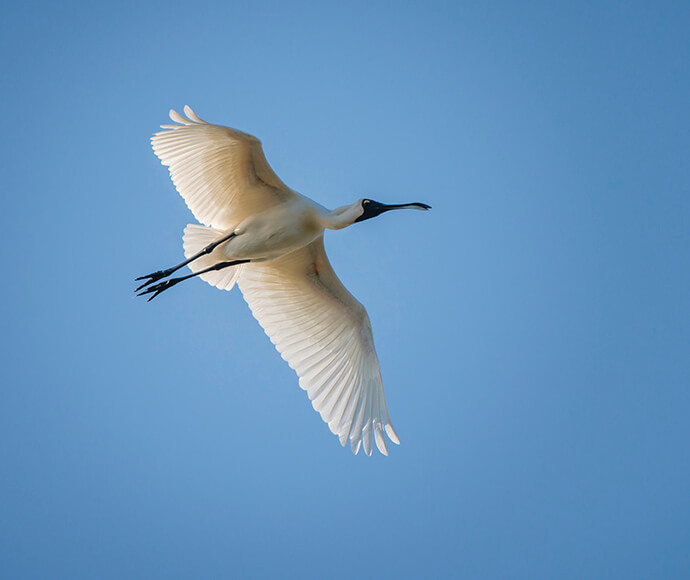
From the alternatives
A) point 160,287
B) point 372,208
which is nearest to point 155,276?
point 160,287

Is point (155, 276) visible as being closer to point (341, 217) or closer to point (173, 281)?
point (173, 281)

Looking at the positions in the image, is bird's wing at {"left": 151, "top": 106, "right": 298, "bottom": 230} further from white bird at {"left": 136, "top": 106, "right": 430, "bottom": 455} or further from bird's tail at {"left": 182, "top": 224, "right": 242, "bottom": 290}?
bird's tail at {"left": 182, "top": 224, "right": 242, "bottom": 290}

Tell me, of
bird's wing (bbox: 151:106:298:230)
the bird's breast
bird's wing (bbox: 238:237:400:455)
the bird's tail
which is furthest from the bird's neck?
the bird's tail

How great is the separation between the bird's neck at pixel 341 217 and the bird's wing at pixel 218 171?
51 cm

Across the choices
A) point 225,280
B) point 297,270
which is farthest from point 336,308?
point 225,280

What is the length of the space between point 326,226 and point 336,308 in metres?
1.35

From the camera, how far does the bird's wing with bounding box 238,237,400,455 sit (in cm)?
1041

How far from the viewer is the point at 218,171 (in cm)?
973

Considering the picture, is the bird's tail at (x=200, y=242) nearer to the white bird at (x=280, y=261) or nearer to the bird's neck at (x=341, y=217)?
the white bird at (x=280, y=261)

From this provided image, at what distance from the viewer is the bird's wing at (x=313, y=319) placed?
34.2 feet

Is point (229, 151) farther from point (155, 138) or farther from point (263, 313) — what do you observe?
point (263, 313)

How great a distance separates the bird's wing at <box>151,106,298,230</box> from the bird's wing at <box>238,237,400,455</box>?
0.76m

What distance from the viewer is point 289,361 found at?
1050cm

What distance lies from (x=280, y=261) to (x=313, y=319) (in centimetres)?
76
